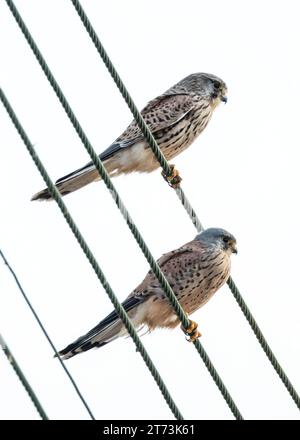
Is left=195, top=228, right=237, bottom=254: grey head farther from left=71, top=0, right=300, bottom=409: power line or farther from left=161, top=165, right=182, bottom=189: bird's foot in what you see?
left=71, top=0, right=300, bottom=409: power line

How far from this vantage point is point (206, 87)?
36.3 ft

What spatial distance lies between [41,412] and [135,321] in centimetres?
315

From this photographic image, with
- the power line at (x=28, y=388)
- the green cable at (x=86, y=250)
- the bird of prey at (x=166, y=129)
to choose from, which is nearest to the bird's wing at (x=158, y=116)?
the bird of prey at (x=166, y=129)

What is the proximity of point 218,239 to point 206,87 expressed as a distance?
1.83 meters

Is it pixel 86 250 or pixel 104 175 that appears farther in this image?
pixel 104 175

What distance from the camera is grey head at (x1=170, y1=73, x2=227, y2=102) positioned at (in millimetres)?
11016

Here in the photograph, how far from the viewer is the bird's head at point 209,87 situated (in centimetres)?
1100

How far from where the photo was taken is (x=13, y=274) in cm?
669

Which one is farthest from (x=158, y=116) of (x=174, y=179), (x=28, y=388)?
(x=28, y=388)

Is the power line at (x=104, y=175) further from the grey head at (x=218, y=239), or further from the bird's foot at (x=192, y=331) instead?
the grey head at (x=218, y=239)

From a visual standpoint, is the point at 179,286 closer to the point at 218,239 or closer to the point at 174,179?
the point at 218,239

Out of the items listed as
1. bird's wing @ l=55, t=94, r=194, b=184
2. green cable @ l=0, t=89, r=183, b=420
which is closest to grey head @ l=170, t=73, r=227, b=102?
bird's wing @ l=55, t=94, r=194, b=184
